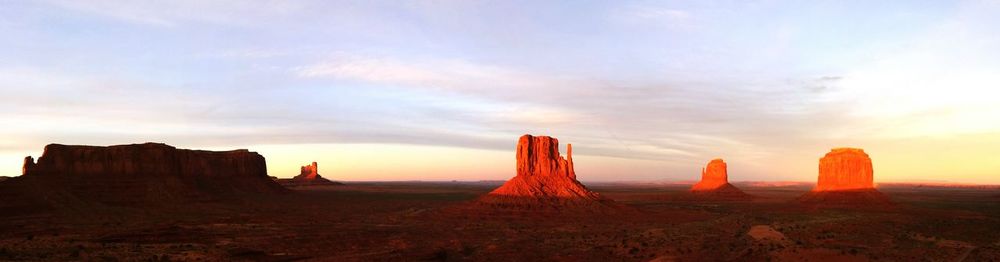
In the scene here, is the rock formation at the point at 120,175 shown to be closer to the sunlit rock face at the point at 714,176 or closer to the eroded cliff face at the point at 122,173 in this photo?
the eroded cliff face at the point at 122,173

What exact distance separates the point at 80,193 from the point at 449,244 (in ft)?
196

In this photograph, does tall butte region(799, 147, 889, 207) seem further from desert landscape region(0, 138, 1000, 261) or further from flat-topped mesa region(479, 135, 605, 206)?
flat-topped mesa region(479, 135, 605, 206)

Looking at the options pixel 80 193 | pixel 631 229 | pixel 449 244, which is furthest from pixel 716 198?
pixel 80 193

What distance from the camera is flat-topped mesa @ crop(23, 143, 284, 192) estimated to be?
259 ft

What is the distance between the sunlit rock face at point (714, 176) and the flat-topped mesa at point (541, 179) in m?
69.7

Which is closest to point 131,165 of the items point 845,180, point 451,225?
point 451,225

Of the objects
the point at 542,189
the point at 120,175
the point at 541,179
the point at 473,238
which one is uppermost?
the point at 120,175

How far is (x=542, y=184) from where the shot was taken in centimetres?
6694

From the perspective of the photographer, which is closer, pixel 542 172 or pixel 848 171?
pixel 542 172

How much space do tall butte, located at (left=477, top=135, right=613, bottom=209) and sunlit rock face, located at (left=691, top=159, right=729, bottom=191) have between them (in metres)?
69.6

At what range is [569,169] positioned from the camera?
233 ft

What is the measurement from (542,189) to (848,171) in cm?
5193

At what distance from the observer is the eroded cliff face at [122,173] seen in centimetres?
7606

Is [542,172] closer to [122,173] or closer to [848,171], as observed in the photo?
[848,171]
